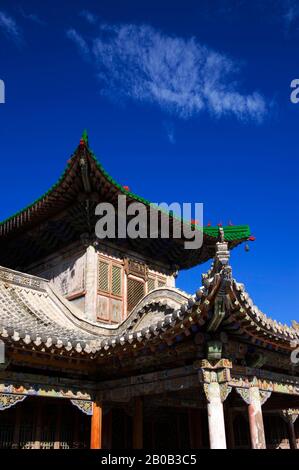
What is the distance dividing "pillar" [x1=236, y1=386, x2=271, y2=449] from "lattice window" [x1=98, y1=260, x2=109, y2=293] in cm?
572

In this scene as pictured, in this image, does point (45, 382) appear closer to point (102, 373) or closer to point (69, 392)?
point (69, 392)

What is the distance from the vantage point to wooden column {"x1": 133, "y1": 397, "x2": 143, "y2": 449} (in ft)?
32.7

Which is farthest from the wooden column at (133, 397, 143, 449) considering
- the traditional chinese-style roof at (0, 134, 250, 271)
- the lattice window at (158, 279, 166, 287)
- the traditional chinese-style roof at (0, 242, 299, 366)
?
the lattice window at (158, 279, 166, 287)

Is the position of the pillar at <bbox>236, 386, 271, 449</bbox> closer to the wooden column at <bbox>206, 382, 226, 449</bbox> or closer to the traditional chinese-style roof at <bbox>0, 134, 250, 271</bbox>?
the wooden column at <bbox>206, 382, 226, 449</bbox>

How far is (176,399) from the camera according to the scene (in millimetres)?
11133

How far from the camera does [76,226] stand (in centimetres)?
1330

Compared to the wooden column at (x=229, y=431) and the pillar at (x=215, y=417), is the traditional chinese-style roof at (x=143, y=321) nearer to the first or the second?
the pillar at (x=215, y=417)

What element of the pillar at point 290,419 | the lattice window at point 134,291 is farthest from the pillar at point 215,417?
the pillar at point 290,419

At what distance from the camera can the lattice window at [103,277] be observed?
517 inches

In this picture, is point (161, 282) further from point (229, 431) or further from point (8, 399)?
point (8, 399)

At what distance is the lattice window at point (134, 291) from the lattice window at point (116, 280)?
1.50ft

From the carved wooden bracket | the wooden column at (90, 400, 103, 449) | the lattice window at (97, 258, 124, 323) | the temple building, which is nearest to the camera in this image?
the temple building
